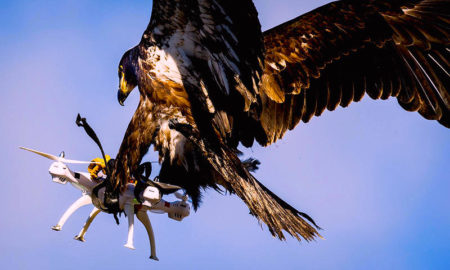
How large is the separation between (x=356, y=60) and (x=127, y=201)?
7.89 feet

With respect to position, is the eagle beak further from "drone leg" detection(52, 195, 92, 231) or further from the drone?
"drone leg" detection(52, 195, 92, 231)

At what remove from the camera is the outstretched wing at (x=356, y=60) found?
5359 millimetres

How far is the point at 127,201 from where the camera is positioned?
4562 millimetres

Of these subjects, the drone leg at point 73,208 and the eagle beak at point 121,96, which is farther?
the eagle beak at point 121,96

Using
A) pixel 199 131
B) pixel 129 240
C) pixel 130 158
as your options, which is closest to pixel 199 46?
pixel 199 131

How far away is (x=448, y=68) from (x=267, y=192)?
2.01 meters

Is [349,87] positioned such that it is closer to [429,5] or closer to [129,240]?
[429,5]

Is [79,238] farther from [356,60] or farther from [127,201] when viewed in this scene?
[356,60]

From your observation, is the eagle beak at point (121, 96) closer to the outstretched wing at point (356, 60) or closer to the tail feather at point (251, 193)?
the tail feather at point (251, 193)

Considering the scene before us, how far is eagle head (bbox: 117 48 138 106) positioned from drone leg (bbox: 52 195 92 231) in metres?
0.93

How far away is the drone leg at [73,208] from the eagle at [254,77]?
0.21m

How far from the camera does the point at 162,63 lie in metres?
4.82

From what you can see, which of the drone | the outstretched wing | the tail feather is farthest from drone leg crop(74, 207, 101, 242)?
the outstretched wing

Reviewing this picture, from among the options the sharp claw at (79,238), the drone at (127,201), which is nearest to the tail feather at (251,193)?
the drone at (127,201)
